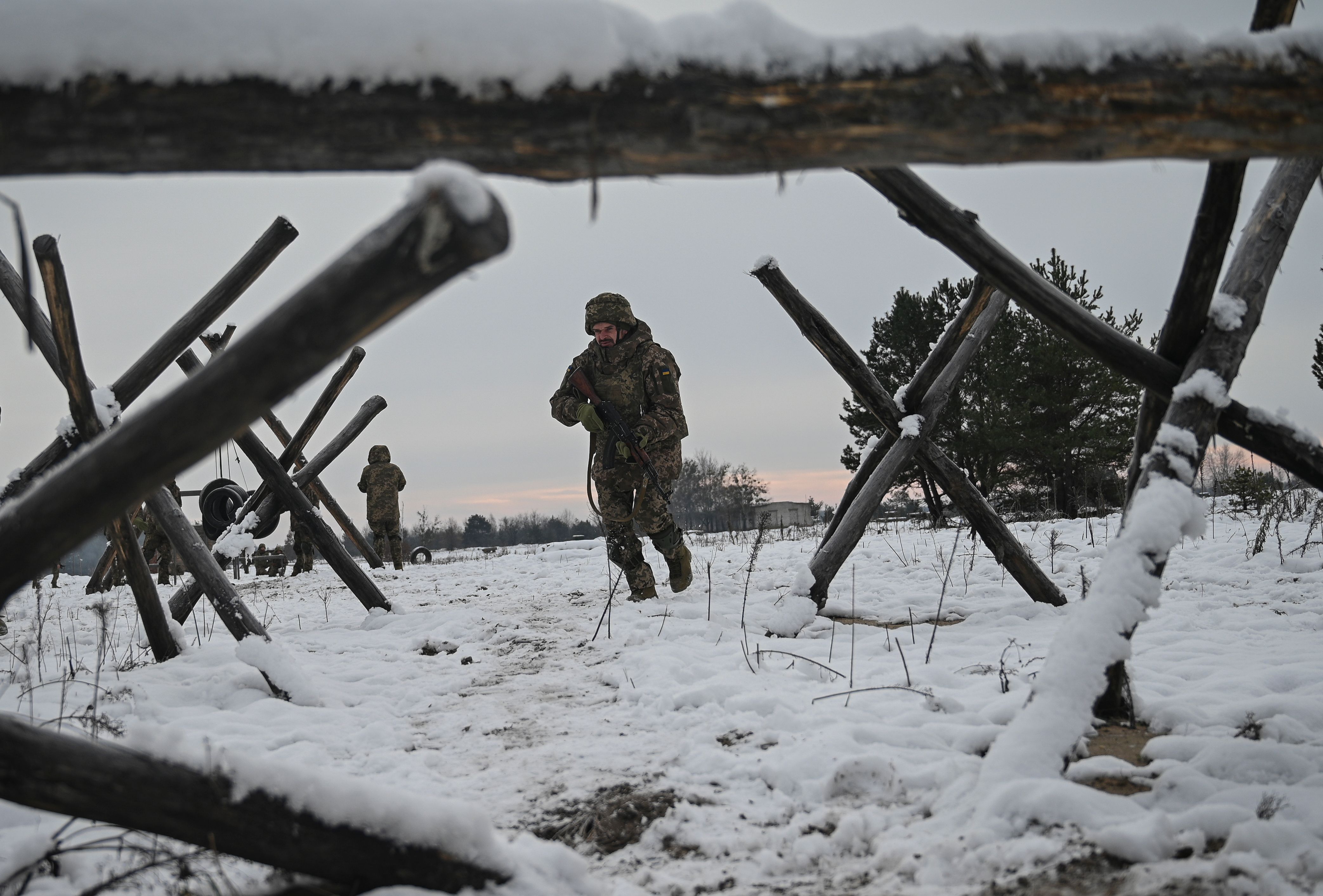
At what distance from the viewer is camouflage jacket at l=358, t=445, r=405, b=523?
39.1 ft

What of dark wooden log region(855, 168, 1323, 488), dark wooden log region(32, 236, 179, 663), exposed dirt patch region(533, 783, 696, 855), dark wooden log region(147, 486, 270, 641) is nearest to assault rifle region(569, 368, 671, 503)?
dark wooden log region(147, 486, 270, 641)

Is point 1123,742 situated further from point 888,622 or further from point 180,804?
point 180,804

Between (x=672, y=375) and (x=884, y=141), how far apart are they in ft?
13.9

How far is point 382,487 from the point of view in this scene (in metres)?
12.0

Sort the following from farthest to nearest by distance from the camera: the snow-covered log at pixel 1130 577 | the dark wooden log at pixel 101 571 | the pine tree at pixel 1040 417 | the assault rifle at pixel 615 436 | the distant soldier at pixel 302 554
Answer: the pine tree at pixel 1040 417 → the distant soldier at pixel 302 554 → the dark wooden log at pixel 101 571 → the assault rifle at pixel 615 436 → the snow-covered log at pixel 1130 577

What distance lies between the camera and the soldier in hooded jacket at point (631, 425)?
5.58m

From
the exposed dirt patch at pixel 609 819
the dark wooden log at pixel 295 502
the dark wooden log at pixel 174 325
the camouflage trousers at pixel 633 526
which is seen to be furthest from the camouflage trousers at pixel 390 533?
the exposed dirt patch at pixel 609 819

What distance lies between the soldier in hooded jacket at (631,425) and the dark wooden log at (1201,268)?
11.6 ft

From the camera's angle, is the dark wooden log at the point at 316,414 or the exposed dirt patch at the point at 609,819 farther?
the dark wooden log at the point at 316,414

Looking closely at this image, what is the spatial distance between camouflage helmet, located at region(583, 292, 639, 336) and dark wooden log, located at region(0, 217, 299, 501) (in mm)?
2132

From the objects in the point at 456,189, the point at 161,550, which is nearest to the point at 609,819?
the point at 456,189

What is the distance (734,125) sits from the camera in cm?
143

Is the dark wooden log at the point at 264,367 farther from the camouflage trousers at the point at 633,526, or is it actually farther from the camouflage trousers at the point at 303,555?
the camouflage trousers at the point at 303,555

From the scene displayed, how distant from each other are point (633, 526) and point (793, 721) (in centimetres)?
327
